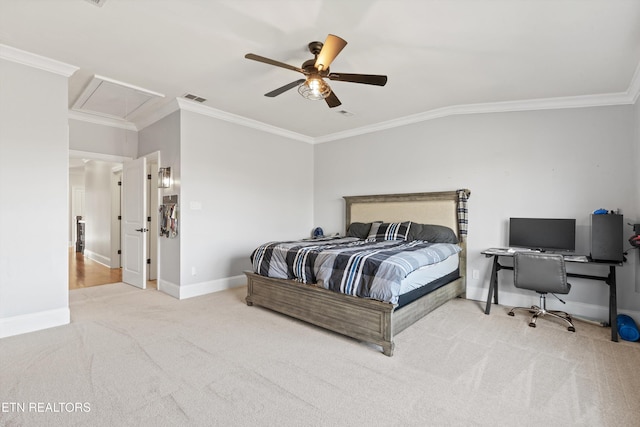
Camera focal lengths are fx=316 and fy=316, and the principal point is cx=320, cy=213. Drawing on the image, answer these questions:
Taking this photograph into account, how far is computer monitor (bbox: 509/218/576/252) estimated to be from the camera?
3576 mm

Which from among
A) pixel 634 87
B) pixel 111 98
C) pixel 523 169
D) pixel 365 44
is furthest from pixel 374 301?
pixel 111 98

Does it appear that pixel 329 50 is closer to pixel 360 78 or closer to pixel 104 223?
pixel 360 78

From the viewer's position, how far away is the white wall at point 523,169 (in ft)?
11.5

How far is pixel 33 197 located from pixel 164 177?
1.59m

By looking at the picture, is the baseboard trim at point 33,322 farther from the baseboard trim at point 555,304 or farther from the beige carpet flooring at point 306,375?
the baseboard trim at point 555,304

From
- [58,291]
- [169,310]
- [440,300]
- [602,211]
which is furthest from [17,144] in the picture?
[602,211]

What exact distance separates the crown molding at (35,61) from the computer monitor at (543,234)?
5274mm

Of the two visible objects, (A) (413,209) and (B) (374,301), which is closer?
(B) (374,301)

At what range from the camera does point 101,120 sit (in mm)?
4836

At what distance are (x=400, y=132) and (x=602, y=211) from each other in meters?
2.73

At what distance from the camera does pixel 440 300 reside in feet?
12.2

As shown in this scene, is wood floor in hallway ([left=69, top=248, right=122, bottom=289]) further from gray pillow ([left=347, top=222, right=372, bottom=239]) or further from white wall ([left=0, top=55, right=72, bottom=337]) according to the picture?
gray pillow ([left=347, top=222, right=372, bottom=239])

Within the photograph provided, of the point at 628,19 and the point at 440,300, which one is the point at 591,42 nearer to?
the point at 628,19

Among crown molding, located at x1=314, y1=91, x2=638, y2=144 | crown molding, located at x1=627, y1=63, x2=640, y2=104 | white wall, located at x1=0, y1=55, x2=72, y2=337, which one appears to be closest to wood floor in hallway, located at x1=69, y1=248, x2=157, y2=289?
white wall, located at x1=0, y1=55, x2=72, y2=337
